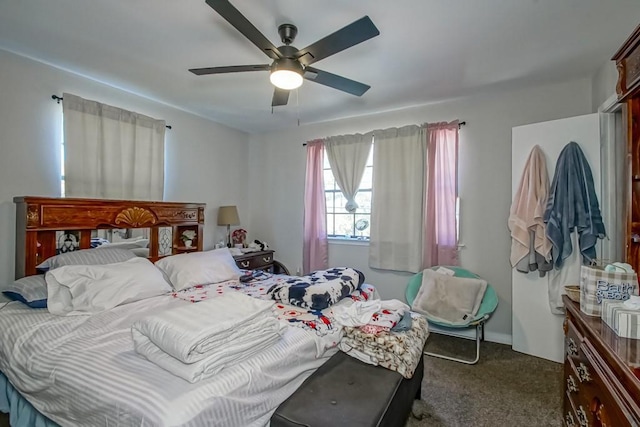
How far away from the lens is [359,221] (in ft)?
13.3

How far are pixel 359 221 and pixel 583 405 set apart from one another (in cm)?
283

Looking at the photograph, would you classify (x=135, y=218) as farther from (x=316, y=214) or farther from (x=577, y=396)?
(x=577, y=396)

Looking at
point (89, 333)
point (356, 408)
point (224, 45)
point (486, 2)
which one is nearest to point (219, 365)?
point (356, 408)

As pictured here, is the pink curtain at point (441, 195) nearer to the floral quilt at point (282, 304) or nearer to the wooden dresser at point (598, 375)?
the floral quilt at point (282, 304)

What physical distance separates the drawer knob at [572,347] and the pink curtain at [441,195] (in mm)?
1670

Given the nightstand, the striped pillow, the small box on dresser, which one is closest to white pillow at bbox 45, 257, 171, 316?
the striped pillow

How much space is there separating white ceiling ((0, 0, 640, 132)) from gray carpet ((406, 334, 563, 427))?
2.59 m

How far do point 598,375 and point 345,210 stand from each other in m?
3.09

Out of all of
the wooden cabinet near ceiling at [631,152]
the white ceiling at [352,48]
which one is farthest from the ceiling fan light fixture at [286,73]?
the wooden cabinet near ceiling at [631,152]

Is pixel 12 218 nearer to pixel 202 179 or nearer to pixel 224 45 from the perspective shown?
pixel 202 179

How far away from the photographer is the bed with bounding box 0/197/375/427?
1142 mm

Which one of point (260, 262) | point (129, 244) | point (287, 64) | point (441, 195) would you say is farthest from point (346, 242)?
point (287, 64)

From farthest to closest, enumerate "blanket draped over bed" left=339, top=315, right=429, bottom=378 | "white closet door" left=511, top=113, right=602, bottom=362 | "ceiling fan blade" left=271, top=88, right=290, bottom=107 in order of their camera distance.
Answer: "white closet door" left=511, top=113, right=602, bottom=362 < "ceiling fan blade" left=271, top=88, right=290, bottom=107 < "blanket draped over bed" left=339, top=315, right=429, bottom=378

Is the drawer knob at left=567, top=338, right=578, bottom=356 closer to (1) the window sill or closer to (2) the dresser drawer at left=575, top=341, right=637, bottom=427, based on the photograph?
(2) the dresser drawer at left=575, top=341, right=637, bottom=427
